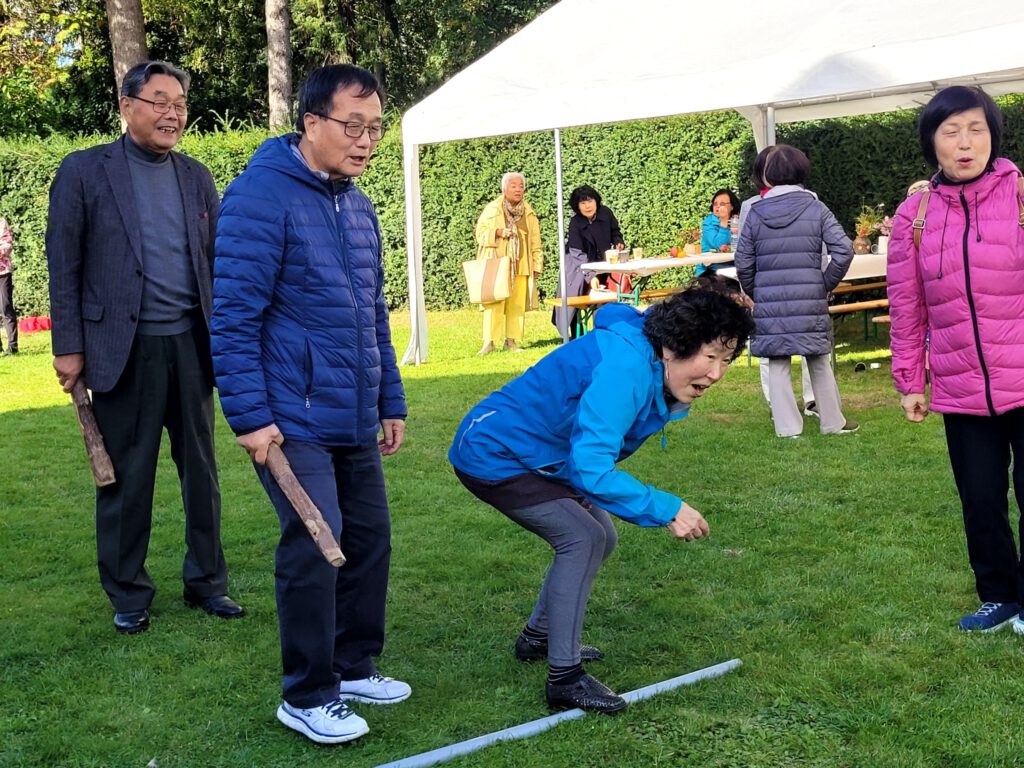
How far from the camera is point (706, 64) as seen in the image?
9.38 meters

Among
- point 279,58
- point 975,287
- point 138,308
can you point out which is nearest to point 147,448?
point 138,308

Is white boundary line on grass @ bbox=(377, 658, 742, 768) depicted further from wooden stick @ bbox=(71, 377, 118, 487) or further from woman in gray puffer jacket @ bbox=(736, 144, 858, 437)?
woman in gray puffer jacket @ bbox=(736, 144, 858, 437)

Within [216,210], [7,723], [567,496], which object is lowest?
[7,723]

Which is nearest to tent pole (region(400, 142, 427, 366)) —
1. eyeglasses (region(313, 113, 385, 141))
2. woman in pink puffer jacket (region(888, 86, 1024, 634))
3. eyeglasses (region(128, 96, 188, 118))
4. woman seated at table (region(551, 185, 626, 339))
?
woman seated at table (region(551, 185, 626, 339))

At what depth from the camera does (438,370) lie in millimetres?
11828

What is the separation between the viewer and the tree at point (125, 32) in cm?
2058

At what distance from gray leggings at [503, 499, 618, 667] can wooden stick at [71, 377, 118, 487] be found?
1728 millimetres

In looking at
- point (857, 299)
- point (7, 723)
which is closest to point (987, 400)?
point (7, 723)

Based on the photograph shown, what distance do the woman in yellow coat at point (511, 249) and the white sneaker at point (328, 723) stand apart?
30.8 feet

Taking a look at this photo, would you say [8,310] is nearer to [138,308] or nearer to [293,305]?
[138,308]

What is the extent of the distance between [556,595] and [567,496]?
11.8 inches

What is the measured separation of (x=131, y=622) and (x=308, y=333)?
6.03ft

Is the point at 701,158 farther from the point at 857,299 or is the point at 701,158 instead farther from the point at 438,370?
the point at 438,370

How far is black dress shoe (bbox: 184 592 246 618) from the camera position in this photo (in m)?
4.83
